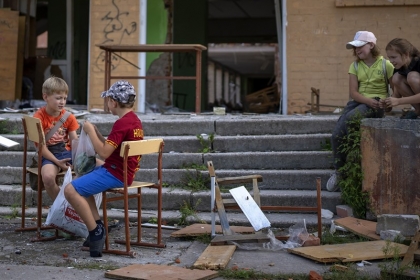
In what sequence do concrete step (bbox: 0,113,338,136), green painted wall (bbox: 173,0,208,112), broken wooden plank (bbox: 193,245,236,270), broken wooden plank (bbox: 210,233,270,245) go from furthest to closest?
green painted wall (bbox: 173,0,208,112)
concrete step (bbox: 0,113,338,136)
broken wooden plank (bbox: 210,233,270,245)
broken wooden plank (bbox: 193,245,236,270)

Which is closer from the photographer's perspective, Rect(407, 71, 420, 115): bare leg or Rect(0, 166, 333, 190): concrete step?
Rect(407, 71, 420, 115): bare leg

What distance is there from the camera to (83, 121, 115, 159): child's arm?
4.99 meters

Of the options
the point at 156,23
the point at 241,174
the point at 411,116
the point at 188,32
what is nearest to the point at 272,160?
the point at 241,174

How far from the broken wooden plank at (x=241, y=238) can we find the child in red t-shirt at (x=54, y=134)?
5.01 ft

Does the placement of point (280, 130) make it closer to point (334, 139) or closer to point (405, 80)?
point (334, 139)

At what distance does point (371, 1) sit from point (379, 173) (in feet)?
16.0

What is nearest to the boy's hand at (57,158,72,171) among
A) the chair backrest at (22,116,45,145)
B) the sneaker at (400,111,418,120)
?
the chair backrest at (22,116,45,145)

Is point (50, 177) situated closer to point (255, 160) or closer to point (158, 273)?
point (158, 273)

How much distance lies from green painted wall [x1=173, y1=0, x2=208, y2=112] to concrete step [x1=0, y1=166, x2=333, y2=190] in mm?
7965

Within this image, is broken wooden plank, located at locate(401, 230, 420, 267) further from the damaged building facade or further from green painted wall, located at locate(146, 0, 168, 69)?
green painted wall, located at locate(146, 0, 168, 69)

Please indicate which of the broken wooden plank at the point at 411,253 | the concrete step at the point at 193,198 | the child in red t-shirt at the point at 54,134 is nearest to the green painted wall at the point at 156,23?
the concrete step at the point at 193,198

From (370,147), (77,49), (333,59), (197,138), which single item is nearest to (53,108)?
(197,138)

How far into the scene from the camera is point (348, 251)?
16.6 ft

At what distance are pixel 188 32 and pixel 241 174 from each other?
8823mm
